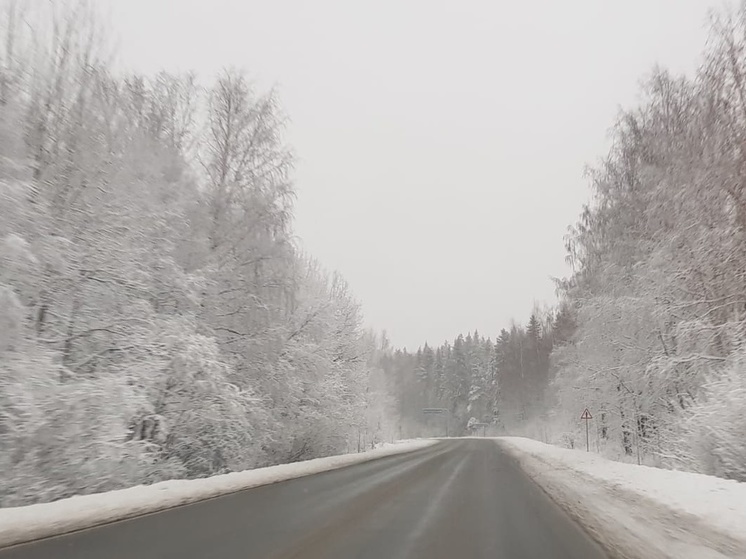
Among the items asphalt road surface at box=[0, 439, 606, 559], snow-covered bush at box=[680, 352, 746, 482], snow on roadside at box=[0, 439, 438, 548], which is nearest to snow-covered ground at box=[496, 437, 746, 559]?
asphalt road surface at box=[0, 439, 606, 559]

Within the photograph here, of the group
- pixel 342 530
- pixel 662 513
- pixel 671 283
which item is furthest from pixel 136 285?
pixel 671 283

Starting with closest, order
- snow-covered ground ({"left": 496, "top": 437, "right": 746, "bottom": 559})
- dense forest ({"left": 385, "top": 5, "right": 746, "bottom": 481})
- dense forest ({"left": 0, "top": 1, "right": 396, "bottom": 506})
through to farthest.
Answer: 1. snow-covered ground ({"left": 496, "top": 437, "right": 746, "bottom": 559})
2. dense forest ({"left": 0, "top": 1, "right": 396, "bottom": 506})
3. dense forest ({"left": 385, "top": 5, "right": 746, "bottom": 481})

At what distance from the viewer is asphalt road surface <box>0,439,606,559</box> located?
655 centimetres

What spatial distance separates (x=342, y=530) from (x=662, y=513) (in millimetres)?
4486

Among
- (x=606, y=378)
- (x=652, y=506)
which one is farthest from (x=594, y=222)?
(x=652, y=506)

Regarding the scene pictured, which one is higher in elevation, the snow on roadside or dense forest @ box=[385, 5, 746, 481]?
dense forest @ box=[385, 5, 746, 481]

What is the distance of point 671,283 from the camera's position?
16.7m

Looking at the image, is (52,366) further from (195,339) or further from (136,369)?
(195,339)

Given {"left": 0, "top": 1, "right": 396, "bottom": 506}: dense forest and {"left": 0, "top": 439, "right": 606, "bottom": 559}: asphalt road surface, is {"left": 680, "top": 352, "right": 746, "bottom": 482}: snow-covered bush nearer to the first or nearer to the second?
{"left": 0, "top": 439, "right": 606, "bottom": 559}: asphalt road surface

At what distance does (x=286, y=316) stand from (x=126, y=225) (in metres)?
8.43

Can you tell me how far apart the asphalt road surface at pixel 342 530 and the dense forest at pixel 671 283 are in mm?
5018

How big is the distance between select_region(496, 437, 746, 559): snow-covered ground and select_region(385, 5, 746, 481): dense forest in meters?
2.03

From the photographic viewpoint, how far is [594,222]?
954 inches

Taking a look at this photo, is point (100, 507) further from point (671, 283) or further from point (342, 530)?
point (671, 283)
